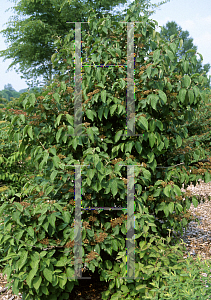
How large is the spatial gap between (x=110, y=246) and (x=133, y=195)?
1.45 ft

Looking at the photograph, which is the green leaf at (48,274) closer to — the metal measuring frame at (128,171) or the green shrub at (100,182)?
the green shrub at (100,182)

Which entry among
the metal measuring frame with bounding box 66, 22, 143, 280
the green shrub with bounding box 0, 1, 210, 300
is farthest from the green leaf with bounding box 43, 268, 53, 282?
the metal measuring frame with bounding box 66, 22, 143, 280

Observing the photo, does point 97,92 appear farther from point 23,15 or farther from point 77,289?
point 23,15

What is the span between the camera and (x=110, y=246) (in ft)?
6.26

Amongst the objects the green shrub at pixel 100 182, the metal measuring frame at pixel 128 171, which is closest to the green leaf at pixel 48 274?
the green shrub at pixel 100 182

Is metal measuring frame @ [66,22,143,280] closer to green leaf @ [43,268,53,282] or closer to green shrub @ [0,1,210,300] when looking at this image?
green shrub @ [0,1,210,300]

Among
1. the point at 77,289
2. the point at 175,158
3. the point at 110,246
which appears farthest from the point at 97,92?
the point at 77,289

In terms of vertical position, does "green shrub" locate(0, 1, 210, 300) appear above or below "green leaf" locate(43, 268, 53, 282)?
above

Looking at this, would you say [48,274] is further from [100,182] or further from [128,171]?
[128,171]

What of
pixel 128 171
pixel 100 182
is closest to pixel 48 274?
pixel 100 182

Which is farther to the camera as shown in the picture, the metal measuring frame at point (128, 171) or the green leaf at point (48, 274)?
the metal measuring frame at point (128, 171)

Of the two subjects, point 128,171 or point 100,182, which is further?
point 128,171

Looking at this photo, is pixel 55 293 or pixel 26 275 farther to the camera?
pixel 55 293

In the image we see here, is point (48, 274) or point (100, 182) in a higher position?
point (100, 182)
